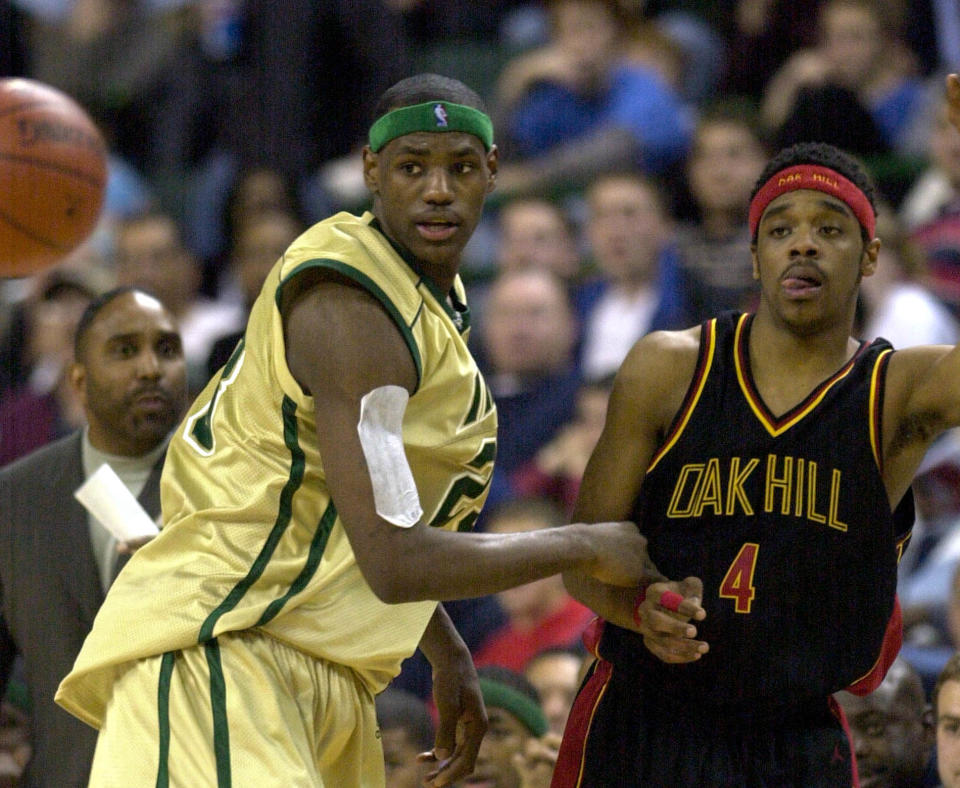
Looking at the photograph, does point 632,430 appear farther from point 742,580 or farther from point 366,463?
point 366,463

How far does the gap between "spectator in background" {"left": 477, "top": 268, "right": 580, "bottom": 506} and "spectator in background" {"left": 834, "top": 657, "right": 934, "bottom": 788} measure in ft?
8.41

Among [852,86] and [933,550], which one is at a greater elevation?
[852,86]

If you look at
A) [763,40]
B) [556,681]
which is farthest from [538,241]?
[556,681]

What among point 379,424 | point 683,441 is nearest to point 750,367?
point 683,441

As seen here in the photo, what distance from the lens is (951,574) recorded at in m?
6.03

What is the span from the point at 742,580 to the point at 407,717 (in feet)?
5.93

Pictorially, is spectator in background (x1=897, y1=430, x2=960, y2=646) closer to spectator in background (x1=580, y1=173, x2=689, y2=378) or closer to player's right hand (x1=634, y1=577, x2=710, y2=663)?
spectator in background (x1=580, y1=173, x2=689, y2=378)

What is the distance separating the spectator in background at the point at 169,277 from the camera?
868 cm

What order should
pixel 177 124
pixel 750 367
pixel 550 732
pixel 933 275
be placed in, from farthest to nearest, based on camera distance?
pixel 177 124, pixel 933 275, pixel 550 732, pixel 750 367

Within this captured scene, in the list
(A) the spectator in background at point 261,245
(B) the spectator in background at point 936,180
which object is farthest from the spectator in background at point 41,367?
(B) the spectator in background at point 936,180

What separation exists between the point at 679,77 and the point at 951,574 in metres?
3.86

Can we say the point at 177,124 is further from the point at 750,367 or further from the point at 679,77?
the point at 750,367

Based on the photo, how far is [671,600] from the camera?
11.7ft

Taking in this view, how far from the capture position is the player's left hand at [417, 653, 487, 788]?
13.1 feet
